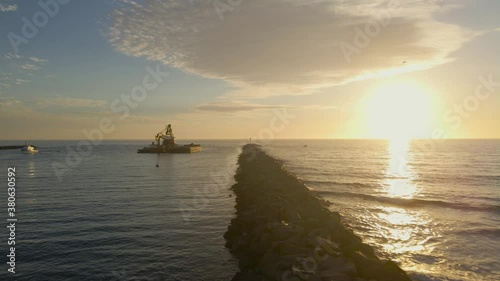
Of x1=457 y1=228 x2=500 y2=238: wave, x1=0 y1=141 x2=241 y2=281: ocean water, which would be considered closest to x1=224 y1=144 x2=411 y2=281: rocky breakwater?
x1=0 y1=141 x2=241 y2=281: ocean water

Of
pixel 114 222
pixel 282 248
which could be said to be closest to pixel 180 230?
pixel 114 222

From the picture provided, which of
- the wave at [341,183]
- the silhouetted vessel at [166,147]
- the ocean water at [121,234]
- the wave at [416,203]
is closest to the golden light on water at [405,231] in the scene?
the wave at [416,203]

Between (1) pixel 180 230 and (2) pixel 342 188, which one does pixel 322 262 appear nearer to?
(1) pixel 180 230

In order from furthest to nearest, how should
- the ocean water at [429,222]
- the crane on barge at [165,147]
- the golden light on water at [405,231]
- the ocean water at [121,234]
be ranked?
the crane on barge at [165,147]
the golden light on water at [405,231]
the ocean water at [429,222]
the ocean water at [121,234]

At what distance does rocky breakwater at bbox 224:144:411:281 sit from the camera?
39.2 feet

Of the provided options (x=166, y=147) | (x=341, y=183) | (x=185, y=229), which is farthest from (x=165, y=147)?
(x=185, y=229)

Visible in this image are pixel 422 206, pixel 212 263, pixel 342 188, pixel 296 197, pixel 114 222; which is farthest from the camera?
pixel 342 188

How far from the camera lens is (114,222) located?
2214cm

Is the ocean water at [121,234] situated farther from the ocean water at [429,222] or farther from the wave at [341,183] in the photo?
the wave at [341,183]

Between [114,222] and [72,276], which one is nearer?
[72,276]

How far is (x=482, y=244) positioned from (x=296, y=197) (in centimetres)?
1330

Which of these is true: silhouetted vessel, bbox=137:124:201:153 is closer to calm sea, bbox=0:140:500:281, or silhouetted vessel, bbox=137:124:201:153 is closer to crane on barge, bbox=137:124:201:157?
crane on barge, bbox=137:124:201:157

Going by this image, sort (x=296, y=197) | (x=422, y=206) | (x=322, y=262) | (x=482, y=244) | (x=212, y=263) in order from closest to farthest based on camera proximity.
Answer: (x=322, y=262) < (x=212, y=263) < (x=482, y=244) < (x=296, y=197) < (x=422, y=206)

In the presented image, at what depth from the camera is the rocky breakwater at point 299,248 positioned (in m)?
12.0
